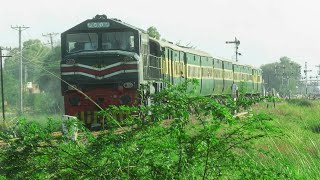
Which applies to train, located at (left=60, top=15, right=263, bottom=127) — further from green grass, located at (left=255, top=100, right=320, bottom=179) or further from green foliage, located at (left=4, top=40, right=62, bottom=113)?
green foliage, located at (left=4, top=40, right=62, bottom=113)

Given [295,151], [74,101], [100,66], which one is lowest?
[295,151]

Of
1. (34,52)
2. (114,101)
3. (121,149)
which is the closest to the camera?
(121,149)

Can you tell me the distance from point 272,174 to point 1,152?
205 centimetres

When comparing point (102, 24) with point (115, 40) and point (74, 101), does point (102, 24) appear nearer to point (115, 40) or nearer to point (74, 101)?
point (115, 40)

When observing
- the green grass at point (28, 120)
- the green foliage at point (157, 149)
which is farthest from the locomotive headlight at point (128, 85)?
the green foliage at point (157, 149)

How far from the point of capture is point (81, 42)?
712 inches

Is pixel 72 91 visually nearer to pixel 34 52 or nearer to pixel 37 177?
pixel 37 177

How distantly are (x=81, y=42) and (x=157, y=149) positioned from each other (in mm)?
14079

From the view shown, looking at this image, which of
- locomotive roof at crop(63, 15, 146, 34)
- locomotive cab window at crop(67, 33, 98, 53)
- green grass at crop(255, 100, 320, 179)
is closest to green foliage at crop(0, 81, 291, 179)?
green grass at crop(255, 100, 320, 179)

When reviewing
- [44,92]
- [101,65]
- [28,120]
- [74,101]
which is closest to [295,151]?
[28,120]

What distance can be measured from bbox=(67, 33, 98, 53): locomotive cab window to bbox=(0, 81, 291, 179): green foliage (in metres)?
13.5

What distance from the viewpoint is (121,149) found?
428 cm

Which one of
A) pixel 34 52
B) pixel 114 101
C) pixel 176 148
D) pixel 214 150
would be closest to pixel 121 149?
pixel 176 148

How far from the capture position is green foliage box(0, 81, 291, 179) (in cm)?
430
